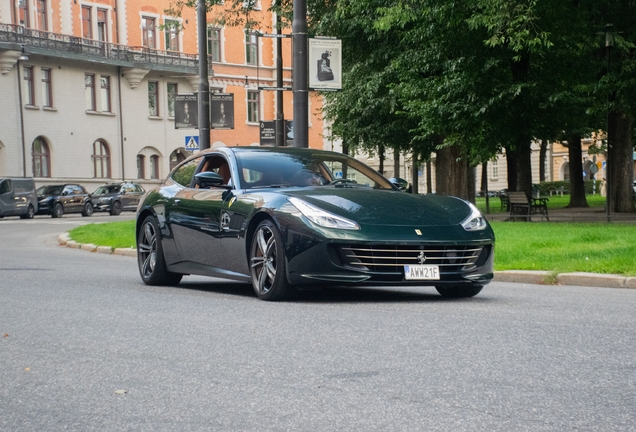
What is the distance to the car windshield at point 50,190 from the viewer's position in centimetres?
5372

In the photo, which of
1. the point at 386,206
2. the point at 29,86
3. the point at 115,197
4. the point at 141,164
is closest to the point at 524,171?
the point at 386,206

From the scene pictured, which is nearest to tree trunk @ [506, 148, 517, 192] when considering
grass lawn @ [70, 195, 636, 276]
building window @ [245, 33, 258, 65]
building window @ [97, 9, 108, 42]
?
grass lawn @ [70, 195, 636, 276]

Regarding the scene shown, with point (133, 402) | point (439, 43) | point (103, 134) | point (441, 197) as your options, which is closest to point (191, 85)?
point (103, 134)

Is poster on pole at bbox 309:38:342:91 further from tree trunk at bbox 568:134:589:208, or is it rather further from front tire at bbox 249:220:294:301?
tree trunk at bbox 568:134:589:208

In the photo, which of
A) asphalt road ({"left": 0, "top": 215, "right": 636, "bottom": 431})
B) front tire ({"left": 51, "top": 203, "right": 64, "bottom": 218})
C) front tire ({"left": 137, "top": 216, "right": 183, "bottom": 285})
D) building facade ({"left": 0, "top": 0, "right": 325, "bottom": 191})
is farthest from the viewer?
building facade ({"left": 0, "top": 0, "right": 325, "bottom": 191})

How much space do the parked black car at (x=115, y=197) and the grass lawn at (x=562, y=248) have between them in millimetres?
32799

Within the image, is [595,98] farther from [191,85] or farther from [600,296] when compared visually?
[191,85]

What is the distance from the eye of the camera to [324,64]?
59.7 ft

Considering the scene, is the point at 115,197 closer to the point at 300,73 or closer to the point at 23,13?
the point at 23,13

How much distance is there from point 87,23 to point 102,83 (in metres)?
3.36

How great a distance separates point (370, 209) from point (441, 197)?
1.14 m

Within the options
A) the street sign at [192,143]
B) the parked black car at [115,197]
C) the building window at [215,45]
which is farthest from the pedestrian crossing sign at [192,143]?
the building window at [215,45]

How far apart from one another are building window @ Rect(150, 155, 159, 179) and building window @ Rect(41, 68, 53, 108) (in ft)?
28.0

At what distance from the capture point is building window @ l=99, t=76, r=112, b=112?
2539 inches
